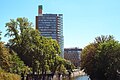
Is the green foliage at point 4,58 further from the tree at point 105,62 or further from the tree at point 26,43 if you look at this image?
the tree at point 105,62

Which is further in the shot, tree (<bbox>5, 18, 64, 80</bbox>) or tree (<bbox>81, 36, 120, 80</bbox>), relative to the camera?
tree (<bbox>5, 18, 64, 80</bbox>)

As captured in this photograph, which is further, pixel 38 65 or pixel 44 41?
pixel 44 41

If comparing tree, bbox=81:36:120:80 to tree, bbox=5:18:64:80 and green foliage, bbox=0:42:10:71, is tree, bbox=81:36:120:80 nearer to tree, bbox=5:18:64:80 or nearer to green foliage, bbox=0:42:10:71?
tree, bbox=5:18:64:80

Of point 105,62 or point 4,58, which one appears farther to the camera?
point 105,62

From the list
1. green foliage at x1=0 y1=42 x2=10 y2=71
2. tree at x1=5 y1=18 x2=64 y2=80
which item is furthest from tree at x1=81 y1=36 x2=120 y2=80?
green foliage at x1=0 y1=42 x2=10 y2=71

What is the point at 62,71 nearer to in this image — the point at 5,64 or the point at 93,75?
the point at 93,75

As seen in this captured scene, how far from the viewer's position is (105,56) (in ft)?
226

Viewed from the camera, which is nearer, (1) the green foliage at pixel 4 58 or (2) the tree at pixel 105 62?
(1) the green foliage at pixel 4 58

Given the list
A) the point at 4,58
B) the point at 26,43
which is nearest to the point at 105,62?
the point at 26,43

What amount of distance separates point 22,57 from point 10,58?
10.8 metres

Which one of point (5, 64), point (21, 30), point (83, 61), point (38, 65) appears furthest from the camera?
point (83, 61)

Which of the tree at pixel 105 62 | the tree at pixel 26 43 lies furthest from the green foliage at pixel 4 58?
the tree at pixel 105 62

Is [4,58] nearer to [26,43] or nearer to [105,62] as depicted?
[26,43]

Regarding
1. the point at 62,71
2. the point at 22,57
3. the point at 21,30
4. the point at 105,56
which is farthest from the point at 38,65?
the point at 62,71
